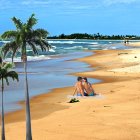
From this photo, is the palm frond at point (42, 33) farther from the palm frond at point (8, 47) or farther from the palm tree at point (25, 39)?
the palm frond at point (8, 47)

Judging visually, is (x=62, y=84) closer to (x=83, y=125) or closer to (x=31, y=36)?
(x=83, y=125)

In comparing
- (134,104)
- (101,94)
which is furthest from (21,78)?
(134,104)

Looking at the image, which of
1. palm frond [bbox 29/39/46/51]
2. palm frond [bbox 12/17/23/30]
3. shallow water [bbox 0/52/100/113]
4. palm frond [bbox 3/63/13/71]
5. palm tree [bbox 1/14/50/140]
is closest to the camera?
palm tree [bbox 1/14/50/140]

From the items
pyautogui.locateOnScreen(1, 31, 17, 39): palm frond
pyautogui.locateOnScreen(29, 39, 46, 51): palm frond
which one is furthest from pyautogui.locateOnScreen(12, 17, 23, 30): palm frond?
pyautogui.locateOnScreen(29, 39, 46, 51): palm frond

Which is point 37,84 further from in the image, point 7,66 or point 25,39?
point 25,39

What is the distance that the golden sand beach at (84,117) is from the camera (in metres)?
29.2

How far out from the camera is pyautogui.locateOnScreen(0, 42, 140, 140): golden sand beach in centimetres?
2916

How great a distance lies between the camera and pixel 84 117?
33875 mm

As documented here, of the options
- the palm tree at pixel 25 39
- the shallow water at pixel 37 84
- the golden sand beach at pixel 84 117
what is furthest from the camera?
the shallow water at pixel 37 84

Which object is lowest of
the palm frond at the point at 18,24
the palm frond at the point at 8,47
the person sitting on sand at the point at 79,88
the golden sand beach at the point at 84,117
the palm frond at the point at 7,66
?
the golden sand beach at the point at 84,117

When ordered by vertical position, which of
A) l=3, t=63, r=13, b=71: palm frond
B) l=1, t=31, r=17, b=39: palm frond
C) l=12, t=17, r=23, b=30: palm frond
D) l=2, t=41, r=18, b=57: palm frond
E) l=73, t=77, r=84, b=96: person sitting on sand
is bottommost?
l=73, t=77, r=84, b=96: person sitting on sand

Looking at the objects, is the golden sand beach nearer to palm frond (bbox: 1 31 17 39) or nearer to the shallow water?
the shallow water

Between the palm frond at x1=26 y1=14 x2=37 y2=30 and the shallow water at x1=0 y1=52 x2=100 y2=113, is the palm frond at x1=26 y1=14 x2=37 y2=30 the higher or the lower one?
the higher one

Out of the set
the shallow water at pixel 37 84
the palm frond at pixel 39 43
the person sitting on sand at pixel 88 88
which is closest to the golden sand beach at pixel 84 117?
the person sitting on sand at pixel 88 88
